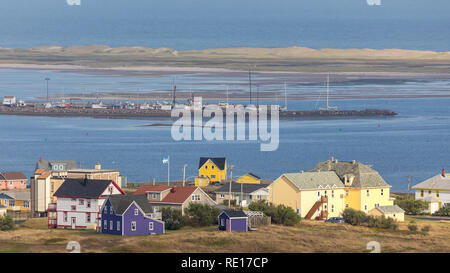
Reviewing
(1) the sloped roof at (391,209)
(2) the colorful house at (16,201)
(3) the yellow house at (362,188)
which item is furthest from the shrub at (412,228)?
(2) the colorful house at (16,201)

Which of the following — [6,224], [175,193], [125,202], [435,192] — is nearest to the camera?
[125,202]

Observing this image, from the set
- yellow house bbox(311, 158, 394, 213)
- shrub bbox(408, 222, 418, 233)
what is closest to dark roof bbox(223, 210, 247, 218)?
shrub bbox(408, 222, 418, 233)

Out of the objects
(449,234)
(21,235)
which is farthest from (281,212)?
(21,235)

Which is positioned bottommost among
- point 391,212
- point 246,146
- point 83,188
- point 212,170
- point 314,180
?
point 391,212

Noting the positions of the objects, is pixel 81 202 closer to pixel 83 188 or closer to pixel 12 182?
pixel 83 188

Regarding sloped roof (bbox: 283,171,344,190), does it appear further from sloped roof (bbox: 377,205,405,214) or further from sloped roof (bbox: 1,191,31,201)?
sloped roof (bbox: 1,191,31,201)

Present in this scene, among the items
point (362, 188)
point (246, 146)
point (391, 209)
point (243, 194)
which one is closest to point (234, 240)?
point (391, 209)
